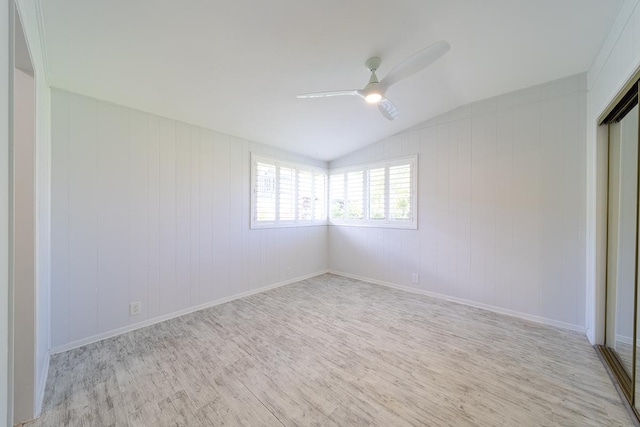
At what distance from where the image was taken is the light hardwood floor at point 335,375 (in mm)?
1532

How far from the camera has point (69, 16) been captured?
1536 millimetres

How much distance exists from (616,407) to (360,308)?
2.14m

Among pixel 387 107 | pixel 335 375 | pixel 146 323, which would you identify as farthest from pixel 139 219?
pixel 387 107

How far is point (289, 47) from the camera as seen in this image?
203 centimetres

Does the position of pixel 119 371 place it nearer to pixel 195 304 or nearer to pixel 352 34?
pixel 195 304

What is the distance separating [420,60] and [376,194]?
275cm

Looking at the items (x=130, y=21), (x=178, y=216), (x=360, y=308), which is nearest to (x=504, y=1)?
(x=130, y=21)

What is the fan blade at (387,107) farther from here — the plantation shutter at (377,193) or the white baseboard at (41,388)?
the white baseboard at (41,388)

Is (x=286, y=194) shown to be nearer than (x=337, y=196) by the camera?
Yes

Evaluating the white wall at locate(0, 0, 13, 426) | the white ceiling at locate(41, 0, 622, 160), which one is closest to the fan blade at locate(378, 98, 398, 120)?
the white ceiling at locate(41, 0, 622, 160)

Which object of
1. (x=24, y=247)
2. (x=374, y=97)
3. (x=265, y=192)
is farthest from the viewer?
(x=265, y=192)

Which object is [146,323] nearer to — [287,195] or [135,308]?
[135,308]

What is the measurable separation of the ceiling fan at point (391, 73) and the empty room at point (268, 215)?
2cm

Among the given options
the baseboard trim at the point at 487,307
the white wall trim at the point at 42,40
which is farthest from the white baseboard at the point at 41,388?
the baseboard trim at the point at 487,307
